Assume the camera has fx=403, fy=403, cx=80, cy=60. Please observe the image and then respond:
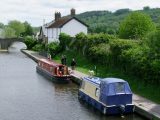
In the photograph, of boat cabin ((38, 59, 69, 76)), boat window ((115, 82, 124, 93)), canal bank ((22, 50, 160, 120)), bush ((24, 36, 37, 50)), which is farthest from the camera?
bush ((24, 36, 37, 50))

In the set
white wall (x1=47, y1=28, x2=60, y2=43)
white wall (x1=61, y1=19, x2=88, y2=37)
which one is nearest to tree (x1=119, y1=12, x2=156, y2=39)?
white wall (x1=61, y1=19, x2=88, y2=37)

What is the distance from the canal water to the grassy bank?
367cm

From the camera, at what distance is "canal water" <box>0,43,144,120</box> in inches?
1071

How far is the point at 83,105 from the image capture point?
100 feet

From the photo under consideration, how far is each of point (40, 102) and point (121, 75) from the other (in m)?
10.3

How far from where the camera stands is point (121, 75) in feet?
129

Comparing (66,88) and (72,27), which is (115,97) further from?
(72,27)

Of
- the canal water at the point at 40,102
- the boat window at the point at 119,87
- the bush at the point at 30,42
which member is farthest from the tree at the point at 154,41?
the bush at the point at 30,42

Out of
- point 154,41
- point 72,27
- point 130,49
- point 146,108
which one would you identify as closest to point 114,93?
point 146,108

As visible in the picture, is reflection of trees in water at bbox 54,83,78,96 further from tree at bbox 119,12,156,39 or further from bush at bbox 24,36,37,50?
bush at bbox 24,36,37,50

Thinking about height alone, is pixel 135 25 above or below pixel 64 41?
above

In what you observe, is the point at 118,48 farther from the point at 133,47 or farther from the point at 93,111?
the point at 93,111

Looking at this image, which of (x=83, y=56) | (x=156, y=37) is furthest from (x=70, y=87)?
(x=83, y=56)

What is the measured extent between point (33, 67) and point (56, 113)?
32.7 metres
